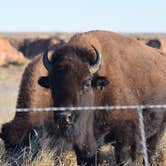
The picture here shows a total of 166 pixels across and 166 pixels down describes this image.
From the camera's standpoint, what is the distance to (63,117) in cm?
957

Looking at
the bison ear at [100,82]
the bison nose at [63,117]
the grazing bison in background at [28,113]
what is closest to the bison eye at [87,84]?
the bison ear at [100,82]

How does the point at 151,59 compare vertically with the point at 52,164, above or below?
above

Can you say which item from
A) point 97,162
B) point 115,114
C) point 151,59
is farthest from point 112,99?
point 151,59

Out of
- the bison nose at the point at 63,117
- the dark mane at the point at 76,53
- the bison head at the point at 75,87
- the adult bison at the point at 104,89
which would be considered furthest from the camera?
the dark mane at the point at 76,53

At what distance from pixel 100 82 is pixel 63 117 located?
1.33 meters

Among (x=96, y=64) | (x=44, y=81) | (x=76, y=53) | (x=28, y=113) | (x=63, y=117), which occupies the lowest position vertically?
(x=28, y=113)

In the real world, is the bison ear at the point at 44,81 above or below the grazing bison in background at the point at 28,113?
above

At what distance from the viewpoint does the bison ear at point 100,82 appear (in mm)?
10672

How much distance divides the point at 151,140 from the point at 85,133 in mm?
1866

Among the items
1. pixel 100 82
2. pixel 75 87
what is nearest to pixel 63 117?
pixel 75 87

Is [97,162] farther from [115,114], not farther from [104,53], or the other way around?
[104,53]

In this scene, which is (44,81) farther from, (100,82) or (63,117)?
(63,117)

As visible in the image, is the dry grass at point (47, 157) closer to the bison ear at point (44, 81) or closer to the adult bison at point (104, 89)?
the adult bison at point (104, 89)

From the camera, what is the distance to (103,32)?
39.5ft
